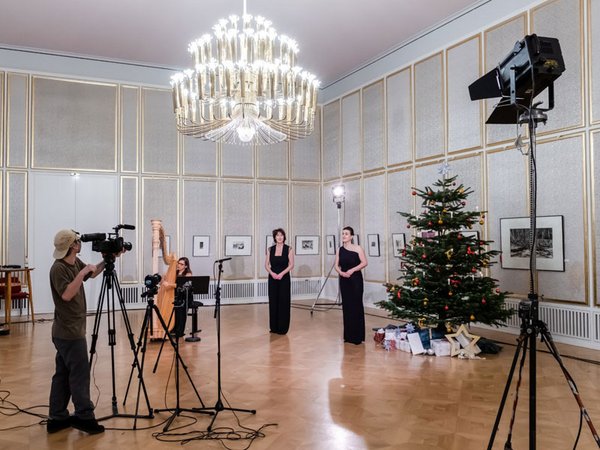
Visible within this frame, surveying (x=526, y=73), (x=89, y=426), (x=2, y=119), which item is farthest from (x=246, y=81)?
(x=2, y=119)

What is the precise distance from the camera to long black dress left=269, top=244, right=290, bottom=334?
27.9 feet

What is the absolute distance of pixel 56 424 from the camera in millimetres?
4133

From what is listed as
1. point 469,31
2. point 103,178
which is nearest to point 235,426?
point 469,31

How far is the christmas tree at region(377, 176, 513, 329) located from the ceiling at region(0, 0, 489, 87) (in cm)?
426

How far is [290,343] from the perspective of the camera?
25.3ft

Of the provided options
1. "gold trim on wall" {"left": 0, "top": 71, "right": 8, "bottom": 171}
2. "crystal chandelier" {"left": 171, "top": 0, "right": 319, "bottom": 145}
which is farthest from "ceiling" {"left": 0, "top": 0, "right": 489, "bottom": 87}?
"crystal chandelier" {"left": 171, "top": 0, "right": 319, "bottom": 145}

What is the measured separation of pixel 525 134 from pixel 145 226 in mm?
8381

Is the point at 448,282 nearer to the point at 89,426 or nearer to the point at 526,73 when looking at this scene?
the point at 526,73

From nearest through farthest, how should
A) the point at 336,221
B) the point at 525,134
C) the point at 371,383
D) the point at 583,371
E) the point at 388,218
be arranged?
the point at 371,383 → the point at 583,371 → the point at 525,134 → the point at 388,218 → the point at 336,221

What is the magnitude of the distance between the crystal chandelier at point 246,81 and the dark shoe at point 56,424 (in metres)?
3.93

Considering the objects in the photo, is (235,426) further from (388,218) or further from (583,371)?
(388,218)

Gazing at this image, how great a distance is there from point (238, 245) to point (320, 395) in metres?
8.20

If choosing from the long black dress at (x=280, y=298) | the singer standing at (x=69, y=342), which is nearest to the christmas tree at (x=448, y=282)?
the long black dress at (x=280, y=298)

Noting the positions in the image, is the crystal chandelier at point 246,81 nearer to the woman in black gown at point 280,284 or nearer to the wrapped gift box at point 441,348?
the woman in black gown at point 280,284
